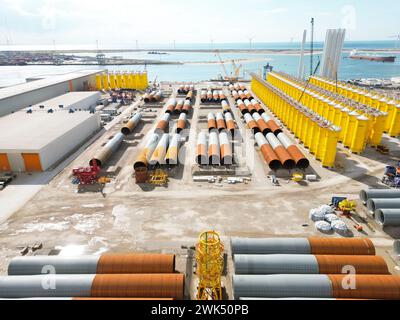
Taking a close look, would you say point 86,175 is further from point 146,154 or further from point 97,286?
point 97,286

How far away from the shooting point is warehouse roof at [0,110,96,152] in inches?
1489

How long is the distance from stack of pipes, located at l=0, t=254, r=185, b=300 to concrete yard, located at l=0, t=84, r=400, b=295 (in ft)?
10.4

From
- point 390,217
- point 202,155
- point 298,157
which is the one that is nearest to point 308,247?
point 390,217

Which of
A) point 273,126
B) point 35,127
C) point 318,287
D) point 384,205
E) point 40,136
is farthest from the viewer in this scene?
point 273,126

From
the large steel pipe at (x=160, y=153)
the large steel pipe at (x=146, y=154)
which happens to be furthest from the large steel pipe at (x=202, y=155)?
the large steel pipe at (x=146, y=154)

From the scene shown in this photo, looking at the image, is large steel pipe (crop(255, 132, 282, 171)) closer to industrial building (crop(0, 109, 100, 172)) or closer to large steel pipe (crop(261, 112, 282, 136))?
large steel pipe (crop(261, 112, 282, 136))

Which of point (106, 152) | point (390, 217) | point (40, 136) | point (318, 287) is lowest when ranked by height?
point (390, 217)

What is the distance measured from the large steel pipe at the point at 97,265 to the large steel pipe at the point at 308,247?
19.5 feet

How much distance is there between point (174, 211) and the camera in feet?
96.2

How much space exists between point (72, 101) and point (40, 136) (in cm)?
2598

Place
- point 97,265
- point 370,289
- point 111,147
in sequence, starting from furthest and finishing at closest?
point 111,147 < point 97,265 < point 370,289

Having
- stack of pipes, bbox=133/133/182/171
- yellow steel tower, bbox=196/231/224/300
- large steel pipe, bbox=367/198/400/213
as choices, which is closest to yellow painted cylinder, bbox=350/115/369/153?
large steel pipe, bbox=367/198/400/213

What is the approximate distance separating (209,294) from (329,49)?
11501cm
